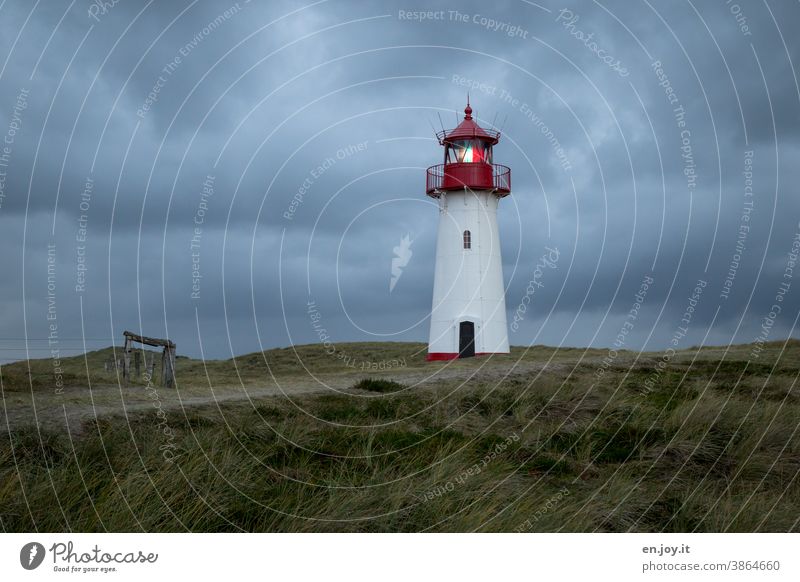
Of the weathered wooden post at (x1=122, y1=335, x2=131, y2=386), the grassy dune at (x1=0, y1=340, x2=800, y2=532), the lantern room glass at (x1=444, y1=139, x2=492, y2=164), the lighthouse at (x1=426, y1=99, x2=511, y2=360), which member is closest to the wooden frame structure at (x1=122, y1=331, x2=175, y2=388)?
the weathered wooden post at (x1=122, y1=335, x2=131, y2=386)

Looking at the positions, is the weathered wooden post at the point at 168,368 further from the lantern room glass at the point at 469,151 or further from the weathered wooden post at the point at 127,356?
the lantern room glass at the point at 469,151

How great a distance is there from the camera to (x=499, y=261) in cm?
3231

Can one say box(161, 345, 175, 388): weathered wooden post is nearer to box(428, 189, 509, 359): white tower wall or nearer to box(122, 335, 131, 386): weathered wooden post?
box(122, 335, 131, 386): weathered wooden post

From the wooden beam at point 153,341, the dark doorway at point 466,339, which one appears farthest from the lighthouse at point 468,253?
the wooden beam at point 153,341

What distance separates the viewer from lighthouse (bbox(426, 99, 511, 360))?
30.8 metres

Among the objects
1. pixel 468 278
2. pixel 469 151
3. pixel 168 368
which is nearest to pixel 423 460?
pixel 168 368

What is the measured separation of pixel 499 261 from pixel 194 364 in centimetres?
2077

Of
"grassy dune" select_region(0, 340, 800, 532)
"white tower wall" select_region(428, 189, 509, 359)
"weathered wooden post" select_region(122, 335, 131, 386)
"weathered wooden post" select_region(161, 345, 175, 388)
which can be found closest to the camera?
"grassy dune" select_region(0, 340, 800, 532)

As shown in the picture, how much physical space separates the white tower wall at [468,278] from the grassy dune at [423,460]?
13.6 meters

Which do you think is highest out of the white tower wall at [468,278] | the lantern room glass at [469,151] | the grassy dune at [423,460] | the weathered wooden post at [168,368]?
the lantern room glass at [469,151]

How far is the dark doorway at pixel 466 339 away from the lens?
99.9 ft

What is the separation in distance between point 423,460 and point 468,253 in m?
21.1
